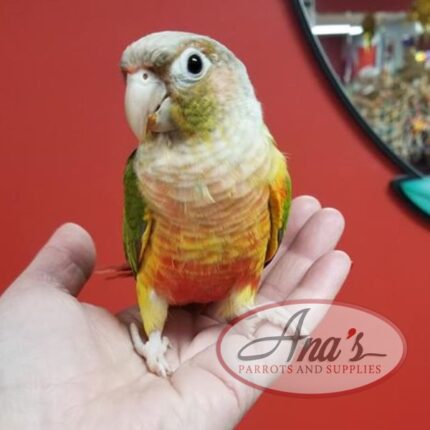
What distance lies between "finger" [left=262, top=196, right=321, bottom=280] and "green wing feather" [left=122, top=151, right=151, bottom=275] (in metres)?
0.29

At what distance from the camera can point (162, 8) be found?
1.08 metres

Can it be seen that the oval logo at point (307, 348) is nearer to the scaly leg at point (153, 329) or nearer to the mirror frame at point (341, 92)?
the scaly leg at point (153, 329)

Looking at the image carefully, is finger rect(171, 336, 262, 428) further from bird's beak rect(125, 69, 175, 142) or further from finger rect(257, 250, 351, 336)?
bird's beak rect(125, 69, 175, 142)

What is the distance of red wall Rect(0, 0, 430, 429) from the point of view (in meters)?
1.08

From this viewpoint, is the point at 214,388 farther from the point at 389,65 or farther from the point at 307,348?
the point at 389,65

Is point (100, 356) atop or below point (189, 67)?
below

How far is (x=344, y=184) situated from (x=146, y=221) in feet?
2.02

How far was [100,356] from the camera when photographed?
2.48 ft

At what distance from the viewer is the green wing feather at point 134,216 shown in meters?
0.68

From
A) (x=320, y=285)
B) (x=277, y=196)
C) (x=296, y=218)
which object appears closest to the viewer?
(x=277, y=196)

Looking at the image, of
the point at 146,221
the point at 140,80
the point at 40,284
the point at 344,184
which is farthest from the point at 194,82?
the point at 344,184

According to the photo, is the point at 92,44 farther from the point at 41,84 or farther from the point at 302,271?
the point at 302,271

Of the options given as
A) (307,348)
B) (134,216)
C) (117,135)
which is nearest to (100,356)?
(134,216)

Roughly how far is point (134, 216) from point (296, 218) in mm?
362
